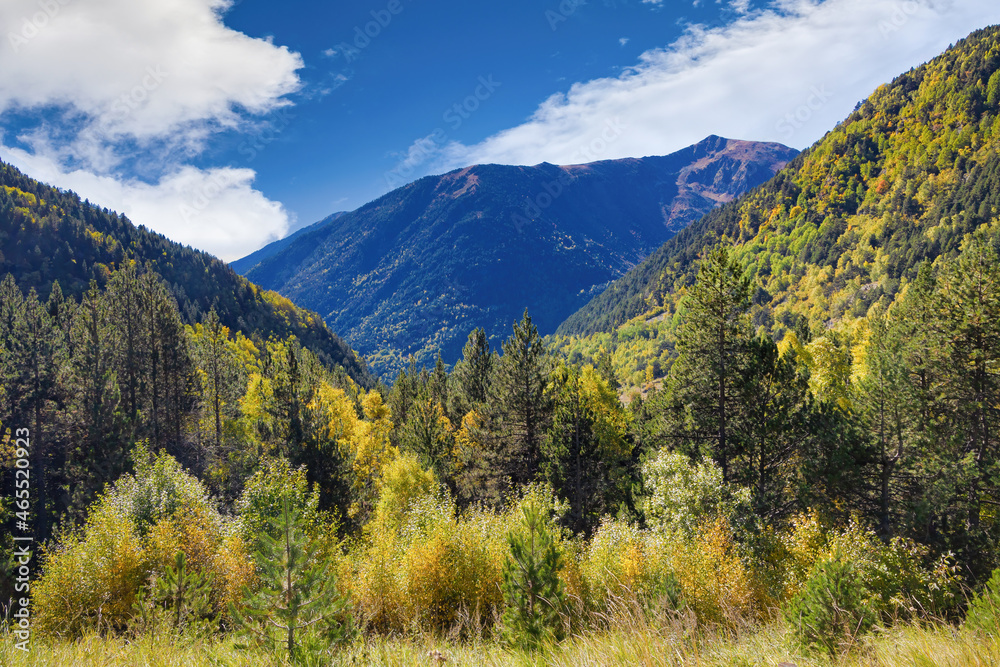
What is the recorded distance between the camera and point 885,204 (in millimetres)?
161000

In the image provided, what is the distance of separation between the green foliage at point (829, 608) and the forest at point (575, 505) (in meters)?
0.08

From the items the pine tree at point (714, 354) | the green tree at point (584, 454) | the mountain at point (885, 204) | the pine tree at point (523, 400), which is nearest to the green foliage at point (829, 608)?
the pine tree at point (714, 354)

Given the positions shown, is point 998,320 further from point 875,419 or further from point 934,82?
point 934,82

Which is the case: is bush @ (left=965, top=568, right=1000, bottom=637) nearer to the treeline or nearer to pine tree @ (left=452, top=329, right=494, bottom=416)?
the treeline

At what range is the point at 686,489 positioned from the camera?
19.7 m

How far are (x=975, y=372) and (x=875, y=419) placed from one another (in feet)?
14.1

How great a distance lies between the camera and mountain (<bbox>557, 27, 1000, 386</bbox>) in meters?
126

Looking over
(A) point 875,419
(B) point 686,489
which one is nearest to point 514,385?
(B) point 686,489

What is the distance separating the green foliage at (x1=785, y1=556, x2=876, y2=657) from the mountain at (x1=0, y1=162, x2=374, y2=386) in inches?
6158

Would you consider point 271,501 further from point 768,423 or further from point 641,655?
point 768,423

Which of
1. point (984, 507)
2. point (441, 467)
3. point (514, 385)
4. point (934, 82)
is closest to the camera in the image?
point (984, 507)

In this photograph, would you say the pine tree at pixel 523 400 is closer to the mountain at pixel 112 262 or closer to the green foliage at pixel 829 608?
the green foliage at pixel 829 608

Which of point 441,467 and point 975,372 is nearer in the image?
point 975,372

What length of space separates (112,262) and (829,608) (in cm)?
20383
